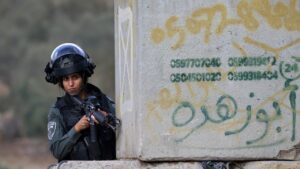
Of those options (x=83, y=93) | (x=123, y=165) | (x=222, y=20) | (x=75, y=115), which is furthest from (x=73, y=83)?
(x=222, y=20)

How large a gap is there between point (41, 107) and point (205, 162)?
31432 mm

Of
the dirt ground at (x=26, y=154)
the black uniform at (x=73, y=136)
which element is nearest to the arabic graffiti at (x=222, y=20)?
the black uniform at (x=73, y=136)

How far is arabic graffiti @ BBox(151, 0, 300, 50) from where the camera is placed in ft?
25.3

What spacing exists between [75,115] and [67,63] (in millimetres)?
404

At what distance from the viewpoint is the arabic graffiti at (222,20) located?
7727 mm

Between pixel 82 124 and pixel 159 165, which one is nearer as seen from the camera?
pixel 159 165

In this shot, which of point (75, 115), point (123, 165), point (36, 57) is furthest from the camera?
point (36, 57)

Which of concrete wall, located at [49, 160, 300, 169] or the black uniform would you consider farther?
the black uniform

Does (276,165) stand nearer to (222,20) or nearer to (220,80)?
(220,80)

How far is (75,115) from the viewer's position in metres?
8.48

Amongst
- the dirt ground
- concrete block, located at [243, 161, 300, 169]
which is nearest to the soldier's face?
concrete block, located at [243, 161, 300, 169]

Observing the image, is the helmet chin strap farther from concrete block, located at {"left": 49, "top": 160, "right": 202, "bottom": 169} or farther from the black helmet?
concrete block, located at {"left": 49, "top": 160, "right": 202, "bottom": 169}

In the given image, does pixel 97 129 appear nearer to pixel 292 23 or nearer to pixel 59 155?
pixel 59 155

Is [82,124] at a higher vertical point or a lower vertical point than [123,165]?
higher
